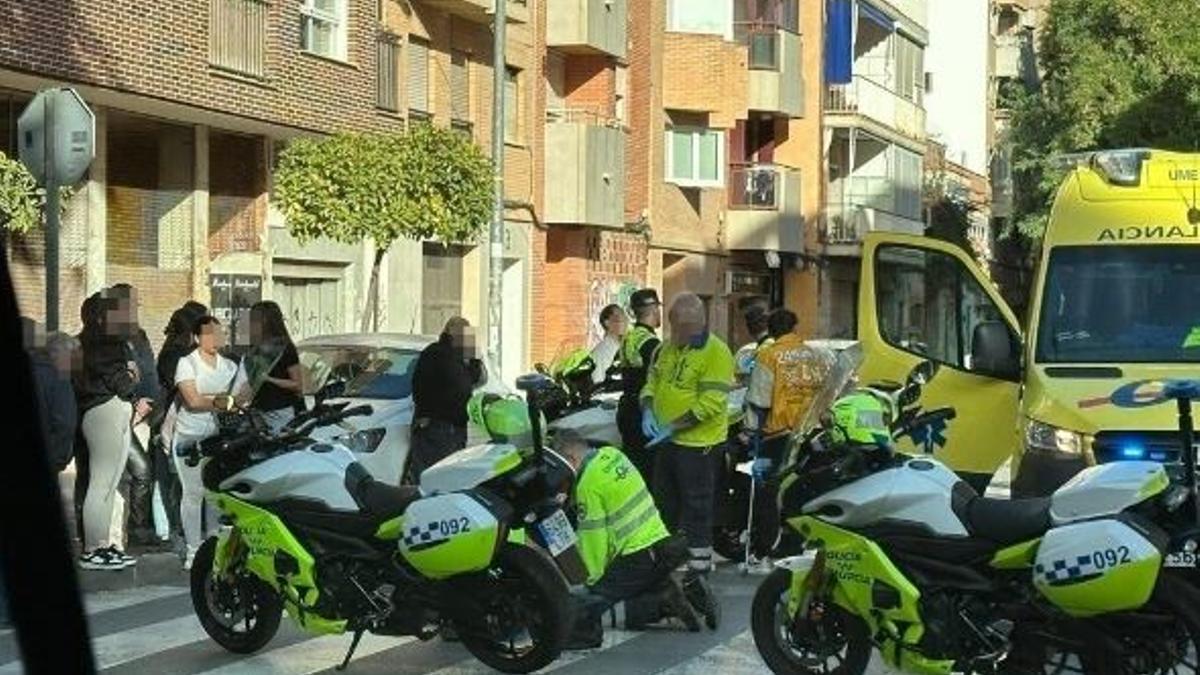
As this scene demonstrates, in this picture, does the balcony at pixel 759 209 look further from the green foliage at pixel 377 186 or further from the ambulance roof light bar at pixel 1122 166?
the ambulance roof light bar at pixel 1122 166

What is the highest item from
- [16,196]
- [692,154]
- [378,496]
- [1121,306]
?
[692,154]

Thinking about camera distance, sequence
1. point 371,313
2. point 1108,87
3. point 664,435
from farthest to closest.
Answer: point 1108,87 → point 371,313 → point 664,435

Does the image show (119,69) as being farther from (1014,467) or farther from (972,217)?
(972,217)

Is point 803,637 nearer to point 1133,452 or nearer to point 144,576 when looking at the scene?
point 1133,452

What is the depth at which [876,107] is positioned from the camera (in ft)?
174

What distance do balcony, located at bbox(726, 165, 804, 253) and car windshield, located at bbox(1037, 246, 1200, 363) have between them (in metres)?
32.8

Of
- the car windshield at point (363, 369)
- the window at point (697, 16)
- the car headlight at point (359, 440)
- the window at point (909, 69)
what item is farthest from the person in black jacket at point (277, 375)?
the window at point (909, 69)

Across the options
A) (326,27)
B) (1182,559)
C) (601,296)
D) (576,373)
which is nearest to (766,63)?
(601,296)

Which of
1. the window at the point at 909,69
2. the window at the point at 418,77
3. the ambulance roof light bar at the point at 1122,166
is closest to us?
the ambulance roof light bar at the point at 1122,166

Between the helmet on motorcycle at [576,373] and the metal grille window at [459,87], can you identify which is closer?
the helmet on motorcycle at [576,373]

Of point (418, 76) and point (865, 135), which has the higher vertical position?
point (865, 135)

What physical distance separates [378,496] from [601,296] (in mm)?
28649

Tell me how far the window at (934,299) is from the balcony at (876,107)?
37248mm

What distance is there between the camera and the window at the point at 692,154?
4212cm
